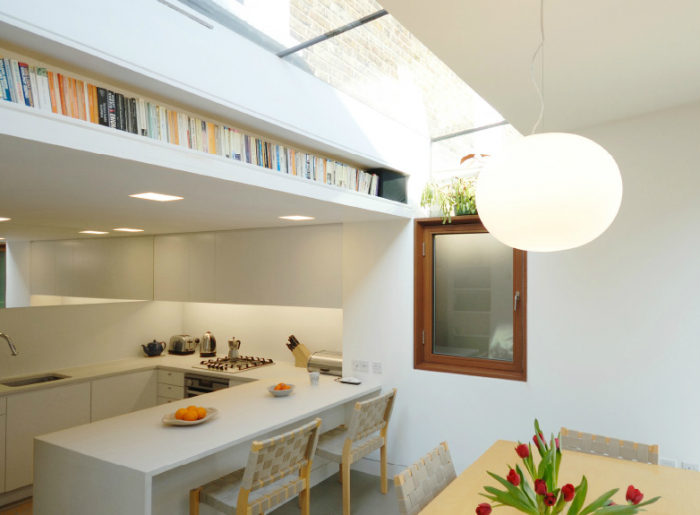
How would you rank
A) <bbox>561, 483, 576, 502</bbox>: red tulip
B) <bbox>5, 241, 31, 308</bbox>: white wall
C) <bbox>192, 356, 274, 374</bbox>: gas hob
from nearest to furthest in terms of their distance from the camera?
<bbox>561, 483, 576, 502</bbox>: red tulip < <bbox>192, 356, 274, 374</bbox>: gas hob < <bbox>5, 241, 31, 308</bbox>: white wall

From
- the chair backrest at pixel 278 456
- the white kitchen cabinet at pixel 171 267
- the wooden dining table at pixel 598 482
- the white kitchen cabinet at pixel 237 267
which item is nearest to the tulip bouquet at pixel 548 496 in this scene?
the wooden dining table at pixel 598 482

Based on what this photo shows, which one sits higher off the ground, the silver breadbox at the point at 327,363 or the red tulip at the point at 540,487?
the red tulip at the point at 540,487

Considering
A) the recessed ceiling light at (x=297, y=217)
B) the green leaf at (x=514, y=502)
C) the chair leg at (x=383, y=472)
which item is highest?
the recessed ceiling light at (x=297, y=217)

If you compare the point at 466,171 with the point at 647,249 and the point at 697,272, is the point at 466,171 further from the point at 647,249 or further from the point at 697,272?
the point at 697,272

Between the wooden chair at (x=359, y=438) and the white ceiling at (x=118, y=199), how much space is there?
1.46m

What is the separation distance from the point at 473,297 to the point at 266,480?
2154 millimetres

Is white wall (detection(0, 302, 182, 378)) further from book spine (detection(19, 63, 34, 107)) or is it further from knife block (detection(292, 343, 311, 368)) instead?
book spine (detection(19, 63, 34, 107))

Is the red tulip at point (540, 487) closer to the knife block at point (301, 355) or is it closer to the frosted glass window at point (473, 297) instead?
the frosted glass window at point (473, 297)

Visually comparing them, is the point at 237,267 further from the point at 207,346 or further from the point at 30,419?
the point at 30,419

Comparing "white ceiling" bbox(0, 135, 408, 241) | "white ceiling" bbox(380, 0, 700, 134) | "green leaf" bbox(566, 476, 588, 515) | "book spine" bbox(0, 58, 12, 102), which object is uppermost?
"white ceiling" bbox(380, 0, 700, 134)

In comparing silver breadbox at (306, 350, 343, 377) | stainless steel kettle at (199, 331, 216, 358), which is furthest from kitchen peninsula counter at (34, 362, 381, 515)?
stainless steel kettle at (199, 331, 216, 358)

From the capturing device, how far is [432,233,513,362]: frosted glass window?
3824 millimetres

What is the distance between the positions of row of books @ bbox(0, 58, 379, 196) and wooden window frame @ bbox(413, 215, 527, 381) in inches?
52.9

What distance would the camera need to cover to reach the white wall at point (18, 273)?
6703 millimetres
